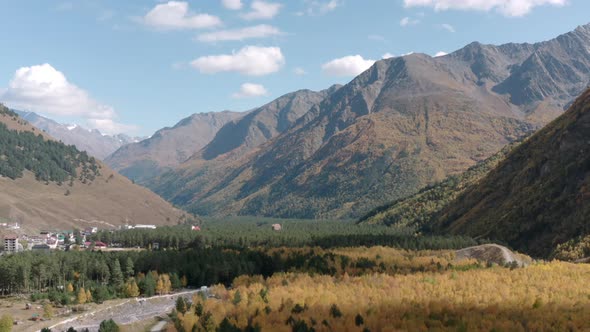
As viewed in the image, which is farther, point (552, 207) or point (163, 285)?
point (552, 207)

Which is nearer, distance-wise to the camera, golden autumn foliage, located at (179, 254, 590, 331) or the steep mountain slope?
golden autumn foliage, located at (179, 254, 590, 331)

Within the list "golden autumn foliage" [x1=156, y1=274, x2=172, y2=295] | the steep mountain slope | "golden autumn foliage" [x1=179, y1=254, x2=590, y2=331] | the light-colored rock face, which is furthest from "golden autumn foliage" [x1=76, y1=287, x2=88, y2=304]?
the steep mountain slope

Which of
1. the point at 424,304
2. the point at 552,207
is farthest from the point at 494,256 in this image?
the point at 552,207

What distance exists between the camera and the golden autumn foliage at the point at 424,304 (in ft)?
160

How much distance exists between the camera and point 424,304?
57.3 m

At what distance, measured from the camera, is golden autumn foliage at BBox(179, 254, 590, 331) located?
160ft

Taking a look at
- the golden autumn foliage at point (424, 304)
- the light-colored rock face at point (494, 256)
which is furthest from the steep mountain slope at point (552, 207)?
the golden autumn foliage at point (424, 304)

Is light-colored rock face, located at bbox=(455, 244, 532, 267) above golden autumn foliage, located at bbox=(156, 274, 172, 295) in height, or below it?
above

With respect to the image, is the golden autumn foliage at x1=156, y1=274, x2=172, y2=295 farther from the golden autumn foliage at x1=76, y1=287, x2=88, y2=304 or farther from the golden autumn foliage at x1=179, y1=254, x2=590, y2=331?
the golden autumn foliage at x1=179, y1=254, x2=590, y2=331

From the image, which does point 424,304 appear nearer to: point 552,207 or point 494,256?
point 494,256

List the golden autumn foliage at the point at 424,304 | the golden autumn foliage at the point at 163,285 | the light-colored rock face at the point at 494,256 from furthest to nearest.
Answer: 1. the golden autumn foliage at the point at 163,285
2. the light-colored rock face at the point at 494,256
3. the golden autumn foliage at the point at 424,304

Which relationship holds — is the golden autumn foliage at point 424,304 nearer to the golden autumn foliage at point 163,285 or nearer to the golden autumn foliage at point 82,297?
the golden autumn foliage at point 82,297

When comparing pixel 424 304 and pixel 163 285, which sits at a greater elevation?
pixel 424 304

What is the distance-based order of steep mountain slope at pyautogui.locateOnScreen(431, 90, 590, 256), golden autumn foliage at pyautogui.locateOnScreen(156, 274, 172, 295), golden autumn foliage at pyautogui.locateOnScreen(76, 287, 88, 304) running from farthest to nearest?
steep mountain slope at pyautogui.locateOnScreen(431, 90, 590, 256), golden autumn foliage at pyautogui.locateOnScreen(156, 274, 172, 295), golden autumn foliage at pyautogui.locateOnScreen(76, 287, 88, 304)
